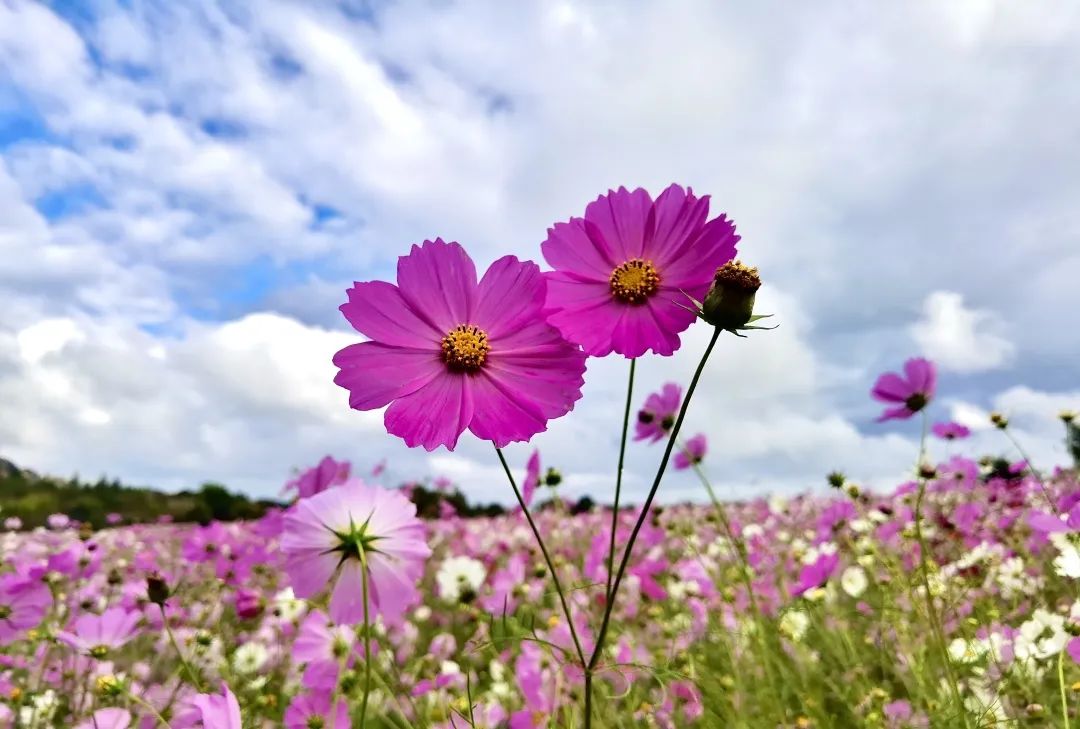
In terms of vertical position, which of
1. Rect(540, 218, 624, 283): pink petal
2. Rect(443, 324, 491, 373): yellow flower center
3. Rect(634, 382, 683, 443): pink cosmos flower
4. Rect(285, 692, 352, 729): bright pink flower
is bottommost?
Rect(285, 692, 352, 729): bright pink flower

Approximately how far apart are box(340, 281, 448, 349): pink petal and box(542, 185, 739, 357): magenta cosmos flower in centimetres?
13

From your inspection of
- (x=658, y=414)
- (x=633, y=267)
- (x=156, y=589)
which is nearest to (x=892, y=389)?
(x=658, y=414)

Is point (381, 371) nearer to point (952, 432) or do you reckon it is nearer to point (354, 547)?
point (354, 547)

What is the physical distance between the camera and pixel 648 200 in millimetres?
834

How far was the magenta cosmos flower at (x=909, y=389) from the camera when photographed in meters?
1.81

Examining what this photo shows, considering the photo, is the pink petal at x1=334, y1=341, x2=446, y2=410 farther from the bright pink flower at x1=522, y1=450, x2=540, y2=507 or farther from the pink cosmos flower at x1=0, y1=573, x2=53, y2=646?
the pink cosmos flower at x1=0, y1=573, x2=53, y2=646

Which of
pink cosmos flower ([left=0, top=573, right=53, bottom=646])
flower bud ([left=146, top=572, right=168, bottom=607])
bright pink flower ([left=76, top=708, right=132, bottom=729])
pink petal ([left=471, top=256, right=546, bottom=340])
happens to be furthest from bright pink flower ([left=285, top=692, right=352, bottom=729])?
pink petal ([left=471, top=256, right=546, bottom=340])

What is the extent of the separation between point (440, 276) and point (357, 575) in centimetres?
38

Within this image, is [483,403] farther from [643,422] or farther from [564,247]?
[643,422]

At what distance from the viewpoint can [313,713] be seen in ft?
5.10

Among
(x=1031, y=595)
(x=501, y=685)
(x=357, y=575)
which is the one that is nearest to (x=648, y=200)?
(x=357, y=575)

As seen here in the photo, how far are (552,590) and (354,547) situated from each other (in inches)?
106

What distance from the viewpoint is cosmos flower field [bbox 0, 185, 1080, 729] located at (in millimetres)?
770

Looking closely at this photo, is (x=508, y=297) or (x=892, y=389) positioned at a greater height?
(x=892, y=389)
